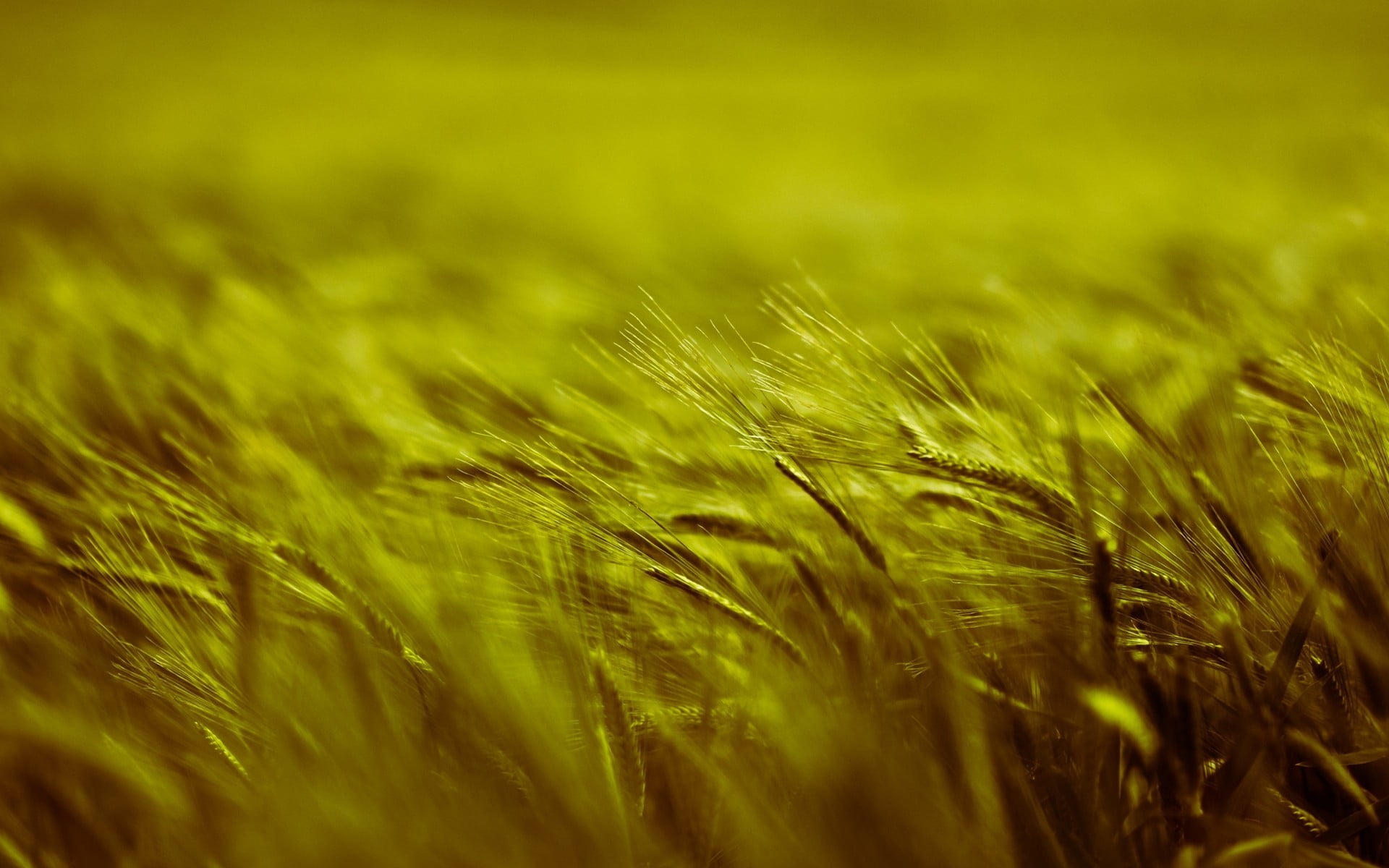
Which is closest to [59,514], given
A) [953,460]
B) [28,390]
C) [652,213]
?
[28,390]

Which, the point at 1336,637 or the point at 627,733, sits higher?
the point at 1336,637

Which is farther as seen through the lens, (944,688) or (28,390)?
(28,390)

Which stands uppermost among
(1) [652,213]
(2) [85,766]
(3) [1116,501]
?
(1) [652,213]

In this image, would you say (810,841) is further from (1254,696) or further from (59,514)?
(59,514)

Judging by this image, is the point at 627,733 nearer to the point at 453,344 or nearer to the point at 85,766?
the point at 85,766

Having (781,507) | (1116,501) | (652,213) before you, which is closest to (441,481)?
(781,507)

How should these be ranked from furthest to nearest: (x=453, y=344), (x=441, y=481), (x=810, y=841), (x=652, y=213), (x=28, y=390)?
(x=652, y=213) → (x=453, y=344) → (x=28, y=390) → (x=441, y=481) → (x=810, y=841)

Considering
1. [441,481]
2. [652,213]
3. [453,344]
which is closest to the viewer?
[441,481]

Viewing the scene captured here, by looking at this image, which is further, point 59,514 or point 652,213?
point 652,213

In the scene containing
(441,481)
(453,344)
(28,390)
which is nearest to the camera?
(441,481)

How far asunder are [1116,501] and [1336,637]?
80mm

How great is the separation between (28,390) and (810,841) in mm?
606

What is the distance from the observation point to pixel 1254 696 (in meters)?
0.25

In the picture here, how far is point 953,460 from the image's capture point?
333 mm
